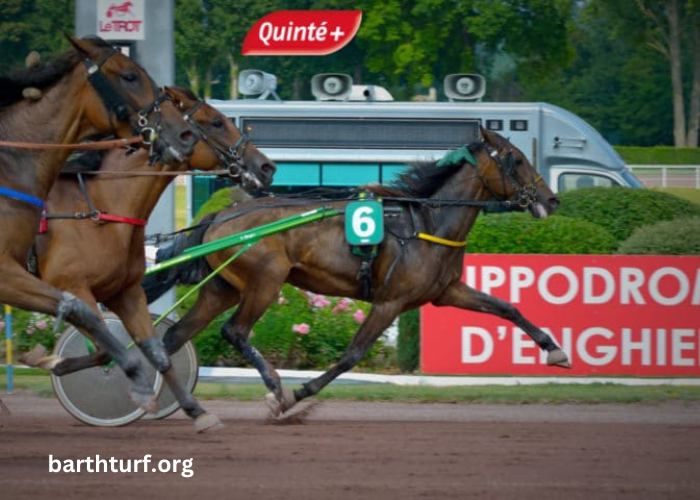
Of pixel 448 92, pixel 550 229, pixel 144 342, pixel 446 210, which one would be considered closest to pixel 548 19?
pixel 448 92

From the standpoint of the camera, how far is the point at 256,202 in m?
10.1

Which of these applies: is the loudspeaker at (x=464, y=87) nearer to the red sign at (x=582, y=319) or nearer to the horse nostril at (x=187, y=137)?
the red sign at (x=582, y=319)

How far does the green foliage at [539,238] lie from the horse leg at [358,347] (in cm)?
338

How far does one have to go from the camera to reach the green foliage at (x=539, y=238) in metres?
12.8

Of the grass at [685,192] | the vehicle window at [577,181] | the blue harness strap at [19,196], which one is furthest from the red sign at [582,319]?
the grass at [685,192]

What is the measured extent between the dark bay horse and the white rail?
88.4ft

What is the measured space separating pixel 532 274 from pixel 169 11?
4.11 metres

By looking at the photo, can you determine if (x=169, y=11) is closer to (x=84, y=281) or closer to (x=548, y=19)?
(x=84, y=281)

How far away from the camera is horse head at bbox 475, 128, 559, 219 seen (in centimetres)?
997

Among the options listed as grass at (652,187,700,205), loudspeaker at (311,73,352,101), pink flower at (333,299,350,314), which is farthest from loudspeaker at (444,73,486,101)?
grass at (652,187,700,205)

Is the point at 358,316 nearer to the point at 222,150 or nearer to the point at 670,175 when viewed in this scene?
the point at 222,150

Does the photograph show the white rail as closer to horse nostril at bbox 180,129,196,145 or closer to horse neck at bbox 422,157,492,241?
horse neck at bbox 422,157,492,241

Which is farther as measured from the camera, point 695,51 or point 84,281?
point 695,51

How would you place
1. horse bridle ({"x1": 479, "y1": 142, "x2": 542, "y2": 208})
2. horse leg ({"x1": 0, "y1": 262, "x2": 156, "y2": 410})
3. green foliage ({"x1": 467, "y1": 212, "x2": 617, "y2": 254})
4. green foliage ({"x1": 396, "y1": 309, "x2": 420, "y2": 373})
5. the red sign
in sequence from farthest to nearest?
green foliage ({"x1": 467, "y1": 212, "x2": 617, "y2": 254}), green foliage ({"x1": 396, "y1": 309, "x2": 420, "y2": 373}), the red sign, horse bridle ({"x1": 479, "y1": 142, "x2": 542, "y2": 208}), horse leg ({"x1": 0, "y1": 262, "x2": 156, "y2": 410})
